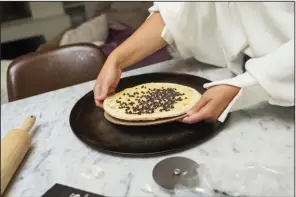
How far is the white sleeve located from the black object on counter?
28 centimetres

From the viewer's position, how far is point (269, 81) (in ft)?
2.30

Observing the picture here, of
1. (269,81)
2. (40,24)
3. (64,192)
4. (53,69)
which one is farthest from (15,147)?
(40,24)

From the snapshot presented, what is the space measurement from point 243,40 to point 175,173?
0.41m

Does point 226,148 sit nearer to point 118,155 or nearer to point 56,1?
point 118,155

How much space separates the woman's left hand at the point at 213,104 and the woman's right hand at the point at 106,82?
0.21 meters

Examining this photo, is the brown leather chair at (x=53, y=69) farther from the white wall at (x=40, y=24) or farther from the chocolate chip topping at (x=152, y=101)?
the white wall at (x=40, y=24)

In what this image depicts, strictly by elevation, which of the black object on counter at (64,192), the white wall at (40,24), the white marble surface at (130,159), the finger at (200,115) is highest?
the finger at (200,115)

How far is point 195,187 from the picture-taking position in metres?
0.58

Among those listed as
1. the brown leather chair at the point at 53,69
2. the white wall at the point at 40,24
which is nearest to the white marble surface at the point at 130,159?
the brown leather chair at the point at 53,69

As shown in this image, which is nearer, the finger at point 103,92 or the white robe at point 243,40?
the white robe at point 243,40

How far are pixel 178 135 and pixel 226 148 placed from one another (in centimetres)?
8

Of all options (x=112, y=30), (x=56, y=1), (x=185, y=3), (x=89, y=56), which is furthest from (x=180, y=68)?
(x=56, y=1)

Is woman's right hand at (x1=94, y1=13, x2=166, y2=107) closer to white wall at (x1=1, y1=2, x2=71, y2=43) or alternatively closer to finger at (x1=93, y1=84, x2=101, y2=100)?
finger at (x1=93, y1=84, x2=101, y2=100)

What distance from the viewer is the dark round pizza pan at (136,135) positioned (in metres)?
0.67
